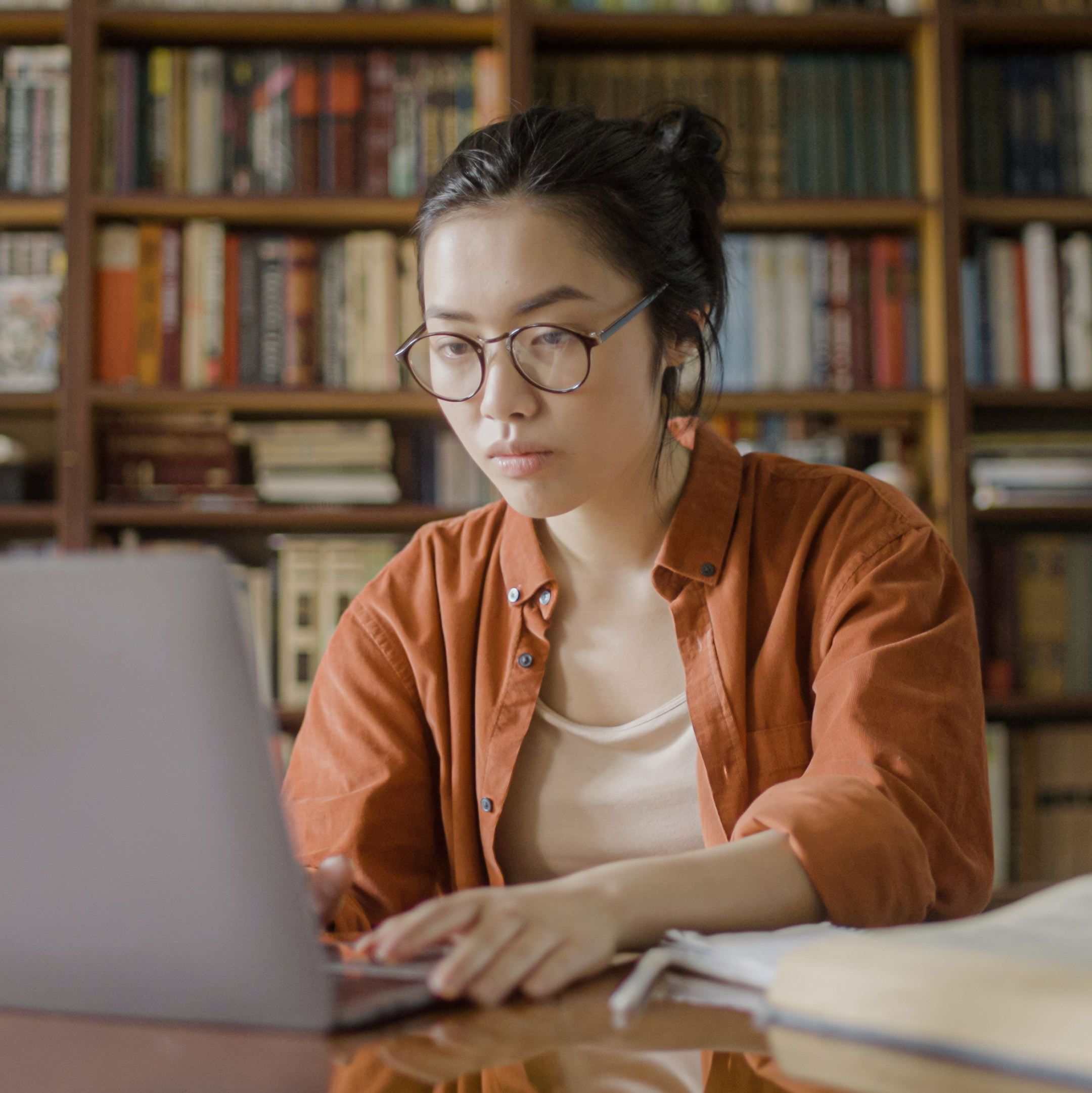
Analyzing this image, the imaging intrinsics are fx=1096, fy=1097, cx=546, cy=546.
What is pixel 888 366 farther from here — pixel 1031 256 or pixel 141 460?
pixel 141 460

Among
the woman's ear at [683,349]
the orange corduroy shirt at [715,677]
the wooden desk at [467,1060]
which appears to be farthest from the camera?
the woman's ear at [683,349]

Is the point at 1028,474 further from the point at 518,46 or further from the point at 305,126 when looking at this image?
the point at 305,126

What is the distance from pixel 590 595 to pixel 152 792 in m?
0.77

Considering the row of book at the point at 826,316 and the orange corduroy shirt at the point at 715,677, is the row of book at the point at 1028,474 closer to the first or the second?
the row of book at the point at 826,316

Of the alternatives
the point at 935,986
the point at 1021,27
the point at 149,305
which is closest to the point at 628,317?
the point at 935,986

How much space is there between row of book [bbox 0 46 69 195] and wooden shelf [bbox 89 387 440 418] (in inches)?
16.8

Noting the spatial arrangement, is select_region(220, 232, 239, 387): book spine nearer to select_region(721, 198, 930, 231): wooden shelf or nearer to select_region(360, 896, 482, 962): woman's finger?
select_region(721, 198, 930, 231): wooden shelf

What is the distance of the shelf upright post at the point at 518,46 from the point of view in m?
2.09

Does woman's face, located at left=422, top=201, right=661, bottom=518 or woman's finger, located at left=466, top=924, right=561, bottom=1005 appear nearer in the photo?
woman's finger, located at left=466, top=924, right=561, bottom=1005

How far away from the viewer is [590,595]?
118 cm

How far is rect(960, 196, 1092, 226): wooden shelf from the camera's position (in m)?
2.15

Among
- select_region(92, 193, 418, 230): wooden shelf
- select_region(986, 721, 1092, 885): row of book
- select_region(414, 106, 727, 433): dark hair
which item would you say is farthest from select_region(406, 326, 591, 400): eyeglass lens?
select_region(986, 721, 1092, 885): row of book

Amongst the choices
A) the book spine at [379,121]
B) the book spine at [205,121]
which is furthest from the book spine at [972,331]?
the book spine at [205,121]

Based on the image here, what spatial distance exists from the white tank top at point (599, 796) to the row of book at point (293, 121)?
4.62 ft
